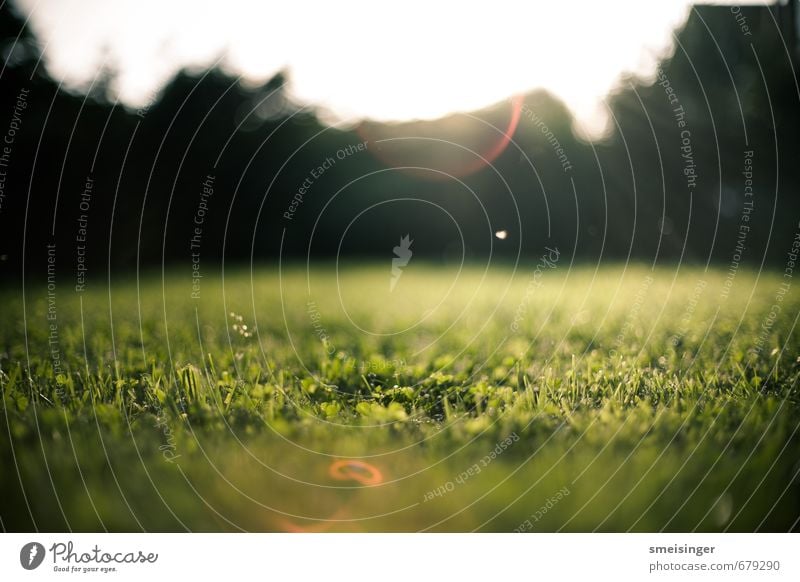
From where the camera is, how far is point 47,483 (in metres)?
1.74

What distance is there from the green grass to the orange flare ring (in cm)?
1

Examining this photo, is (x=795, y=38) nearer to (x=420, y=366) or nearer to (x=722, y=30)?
(x=722, y=30)

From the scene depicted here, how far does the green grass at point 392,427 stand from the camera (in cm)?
175

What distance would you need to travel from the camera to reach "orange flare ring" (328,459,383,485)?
5.91 feet

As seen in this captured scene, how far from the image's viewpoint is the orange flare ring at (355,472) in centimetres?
180

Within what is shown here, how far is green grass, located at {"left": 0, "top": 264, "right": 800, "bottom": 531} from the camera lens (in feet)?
5.73

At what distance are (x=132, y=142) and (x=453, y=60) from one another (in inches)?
50.0

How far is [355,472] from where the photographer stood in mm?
1805

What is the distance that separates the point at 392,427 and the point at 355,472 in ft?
0.65

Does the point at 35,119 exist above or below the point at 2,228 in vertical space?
above

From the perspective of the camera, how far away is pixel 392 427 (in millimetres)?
1788

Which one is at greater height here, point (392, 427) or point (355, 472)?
point (392, 427)

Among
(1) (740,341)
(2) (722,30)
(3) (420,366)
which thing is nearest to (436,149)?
(3) (420,366)

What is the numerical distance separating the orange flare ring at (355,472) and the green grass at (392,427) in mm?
12
